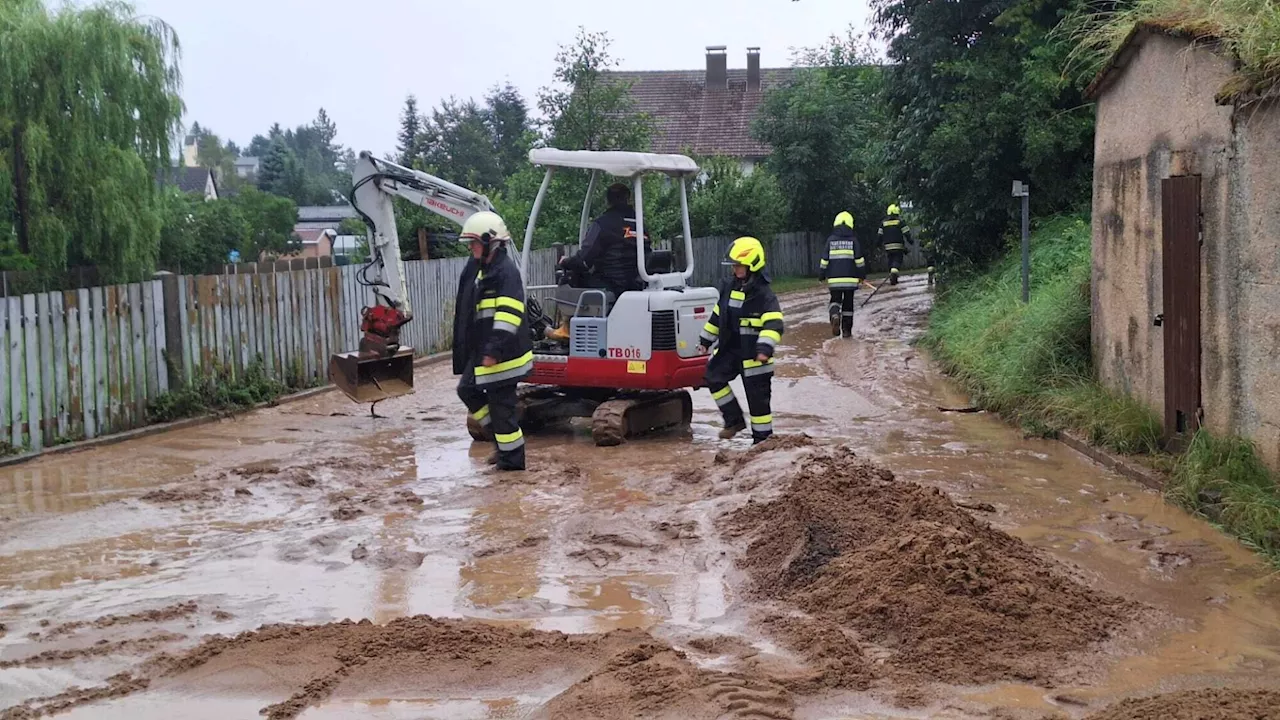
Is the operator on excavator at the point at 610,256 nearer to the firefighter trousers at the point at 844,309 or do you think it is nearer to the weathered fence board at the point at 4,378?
the weathered fence board at the point at 4,378

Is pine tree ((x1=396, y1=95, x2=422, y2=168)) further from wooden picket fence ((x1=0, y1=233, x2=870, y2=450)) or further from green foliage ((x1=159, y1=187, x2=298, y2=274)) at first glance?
wooden picket fence ((x1=0, y1=233, x2=870, y2=450))

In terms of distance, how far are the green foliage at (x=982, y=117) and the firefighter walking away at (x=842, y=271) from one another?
1762mm

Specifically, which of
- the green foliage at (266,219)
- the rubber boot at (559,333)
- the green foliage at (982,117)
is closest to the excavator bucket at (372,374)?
the rubber boot at (559,333)

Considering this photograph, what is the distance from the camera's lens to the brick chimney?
153 feet

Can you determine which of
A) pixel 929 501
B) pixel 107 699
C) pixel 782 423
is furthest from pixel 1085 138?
pixel 107 699

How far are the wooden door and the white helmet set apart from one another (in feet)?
17.1

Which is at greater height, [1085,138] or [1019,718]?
[1085,138]

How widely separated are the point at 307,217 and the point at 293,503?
68.6 meters

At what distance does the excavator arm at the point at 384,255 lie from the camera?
12.1 meters

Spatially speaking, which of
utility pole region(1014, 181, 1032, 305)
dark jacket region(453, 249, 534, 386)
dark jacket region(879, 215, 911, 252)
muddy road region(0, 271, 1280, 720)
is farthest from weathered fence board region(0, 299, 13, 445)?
dark jacket region(879, 215, 911, 252)

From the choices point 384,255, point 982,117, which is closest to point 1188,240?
point 384,255

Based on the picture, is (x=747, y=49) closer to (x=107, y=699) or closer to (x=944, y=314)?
(x=944, y=314)

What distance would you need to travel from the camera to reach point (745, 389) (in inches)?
417

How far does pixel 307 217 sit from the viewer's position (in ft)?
245
